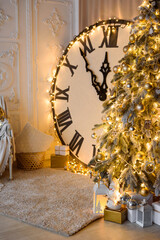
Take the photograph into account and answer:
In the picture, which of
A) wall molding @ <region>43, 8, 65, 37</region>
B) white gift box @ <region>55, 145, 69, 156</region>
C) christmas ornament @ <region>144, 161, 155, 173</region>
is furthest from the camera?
wall molding @ <region>43, 8, 65, 37</region>

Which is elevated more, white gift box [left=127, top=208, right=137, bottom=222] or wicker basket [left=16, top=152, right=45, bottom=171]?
wicker basket [left=16, top=152, right=45, bottom=171]

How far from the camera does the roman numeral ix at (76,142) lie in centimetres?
357

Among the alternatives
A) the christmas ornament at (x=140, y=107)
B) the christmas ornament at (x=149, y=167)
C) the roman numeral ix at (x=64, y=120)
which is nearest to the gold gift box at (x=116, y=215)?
the christmas ornament at (x=149, y=167)

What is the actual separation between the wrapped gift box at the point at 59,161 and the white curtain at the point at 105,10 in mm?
1645

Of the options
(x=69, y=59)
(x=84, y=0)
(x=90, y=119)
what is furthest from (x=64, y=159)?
(x=84, y=0)

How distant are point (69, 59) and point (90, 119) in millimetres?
815

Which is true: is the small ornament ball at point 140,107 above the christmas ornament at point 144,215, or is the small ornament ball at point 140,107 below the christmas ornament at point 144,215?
above

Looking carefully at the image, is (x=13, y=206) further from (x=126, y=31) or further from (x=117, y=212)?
(x=126, y=31)

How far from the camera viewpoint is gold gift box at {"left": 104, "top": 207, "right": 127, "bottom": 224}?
214 centimetres

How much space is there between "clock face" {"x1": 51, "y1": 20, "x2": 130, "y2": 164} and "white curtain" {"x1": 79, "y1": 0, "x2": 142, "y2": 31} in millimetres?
162

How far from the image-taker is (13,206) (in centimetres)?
240

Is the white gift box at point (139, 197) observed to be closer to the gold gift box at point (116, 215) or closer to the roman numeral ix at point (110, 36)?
the gold gift box at point (116, 215)


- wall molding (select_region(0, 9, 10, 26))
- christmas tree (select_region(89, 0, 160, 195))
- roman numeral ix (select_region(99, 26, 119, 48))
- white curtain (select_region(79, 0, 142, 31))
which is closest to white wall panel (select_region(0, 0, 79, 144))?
wall molding (select_region(0, 9, 10, 26))

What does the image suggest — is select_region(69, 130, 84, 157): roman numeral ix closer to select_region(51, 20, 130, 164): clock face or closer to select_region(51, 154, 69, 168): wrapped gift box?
select_region(51, 20, 130, 164): clock face
